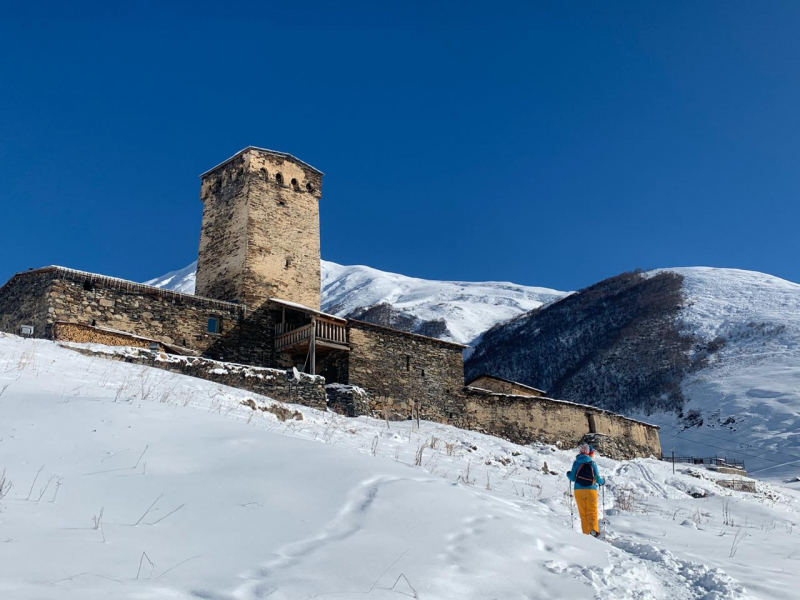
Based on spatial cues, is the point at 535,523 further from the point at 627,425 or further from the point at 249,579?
the point at 627,425

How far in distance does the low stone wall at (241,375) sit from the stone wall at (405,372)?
15.2ft

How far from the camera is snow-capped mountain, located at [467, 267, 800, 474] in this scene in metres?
37.9

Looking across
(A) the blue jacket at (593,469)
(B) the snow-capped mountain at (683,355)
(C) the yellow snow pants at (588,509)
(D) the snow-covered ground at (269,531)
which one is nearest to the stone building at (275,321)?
(A) the blue jacket at (593,469)

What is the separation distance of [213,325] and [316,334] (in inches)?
135

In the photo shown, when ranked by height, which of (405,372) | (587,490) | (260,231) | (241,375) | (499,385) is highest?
(260,231)

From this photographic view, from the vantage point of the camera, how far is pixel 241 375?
1534 cm

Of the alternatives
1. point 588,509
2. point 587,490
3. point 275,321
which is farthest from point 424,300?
point 588,509

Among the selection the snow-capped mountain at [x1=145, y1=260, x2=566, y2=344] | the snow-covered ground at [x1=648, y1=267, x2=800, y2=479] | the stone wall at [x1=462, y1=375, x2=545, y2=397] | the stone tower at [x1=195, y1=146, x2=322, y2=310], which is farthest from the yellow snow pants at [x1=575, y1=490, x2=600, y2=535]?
the snow-capped mountain at [x1=145, y1=260, x2=566, y2=344]

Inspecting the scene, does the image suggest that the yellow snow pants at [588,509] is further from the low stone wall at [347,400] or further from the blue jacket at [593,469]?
the low stone wall at [347,400]

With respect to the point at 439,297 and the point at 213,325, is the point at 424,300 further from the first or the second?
the point at 213,325

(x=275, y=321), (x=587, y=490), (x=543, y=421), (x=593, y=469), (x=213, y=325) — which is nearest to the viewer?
(x=587, y=490)

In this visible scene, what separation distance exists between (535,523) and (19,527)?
355cm

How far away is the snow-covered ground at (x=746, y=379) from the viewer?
35250mm

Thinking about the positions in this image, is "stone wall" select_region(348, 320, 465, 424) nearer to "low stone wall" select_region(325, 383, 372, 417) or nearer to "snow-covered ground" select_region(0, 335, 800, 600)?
"low stone wall" select_region(325, 383, 372, 417)
